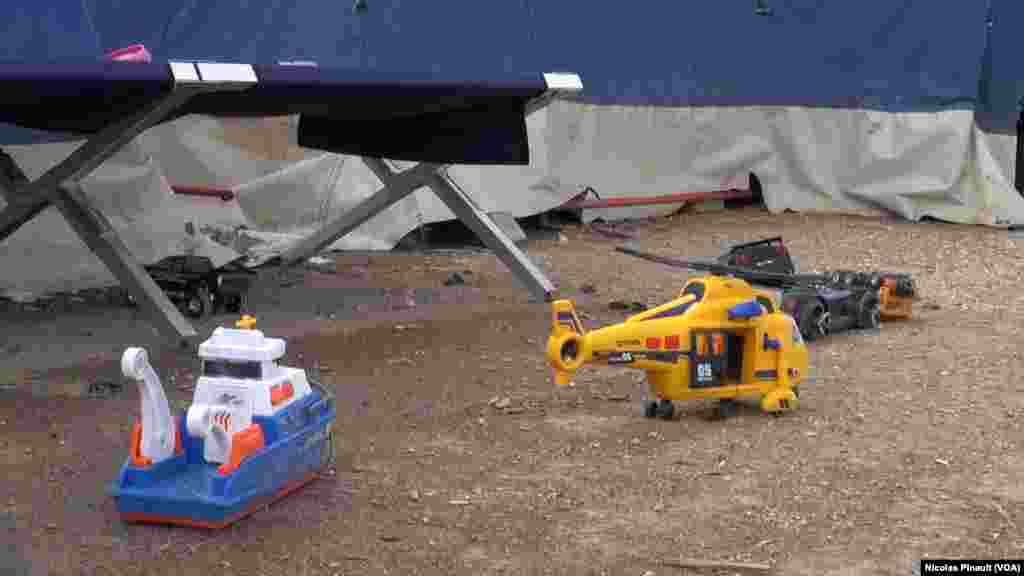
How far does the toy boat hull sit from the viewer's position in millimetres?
3693

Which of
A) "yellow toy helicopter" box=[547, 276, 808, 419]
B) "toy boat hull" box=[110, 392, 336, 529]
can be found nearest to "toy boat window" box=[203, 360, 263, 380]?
"toy boat hull" box=[110, 392, 336, 529]

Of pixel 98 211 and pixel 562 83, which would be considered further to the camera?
pixel 562 83

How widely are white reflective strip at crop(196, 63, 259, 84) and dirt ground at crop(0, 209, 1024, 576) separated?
1066mm

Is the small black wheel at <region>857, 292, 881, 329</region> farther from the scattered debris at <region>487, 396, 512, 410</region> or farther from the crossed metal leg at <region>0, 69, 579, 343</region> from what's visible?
the scattered debris at <region>487, 396, 512, 410</region>

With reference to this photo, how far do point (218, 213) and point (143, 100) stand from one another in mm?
3294

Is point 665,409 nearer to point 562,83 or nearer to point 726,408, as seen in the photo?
point 726,408

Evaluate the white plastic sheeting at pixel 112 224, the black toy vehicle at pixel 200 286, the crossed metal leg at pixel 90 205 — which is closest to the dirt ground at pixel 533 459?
the black toy vehicle at pixel 200 286

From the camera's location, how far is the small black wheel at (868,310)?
6.42 m

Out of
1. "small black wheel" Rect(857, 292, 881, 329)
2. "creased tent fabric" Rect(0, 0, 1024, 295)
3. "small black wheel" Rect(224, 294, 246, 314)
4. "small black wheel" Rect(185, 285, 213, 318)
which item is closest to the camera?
"small black wheel" Rect(857, 292, 881, 329)

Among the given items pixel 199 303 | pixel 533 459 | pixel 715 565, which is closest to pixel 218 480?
pixel 533 459

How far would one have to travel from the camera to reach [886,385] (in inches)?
213

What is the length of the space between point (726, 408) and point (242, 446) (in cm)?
178

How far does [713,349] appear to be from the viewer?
15.8ft

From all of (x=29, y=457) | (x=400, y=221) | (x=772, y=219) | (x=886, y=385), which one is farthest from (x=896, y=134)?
(x=29, y=457)
